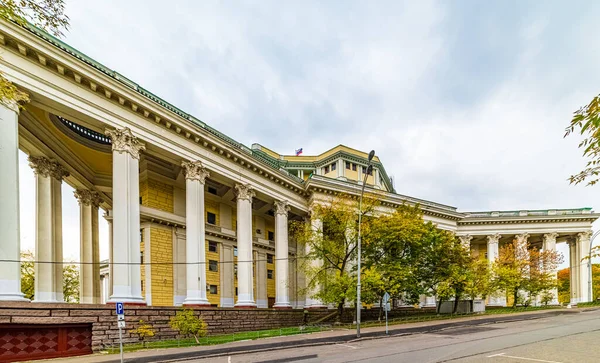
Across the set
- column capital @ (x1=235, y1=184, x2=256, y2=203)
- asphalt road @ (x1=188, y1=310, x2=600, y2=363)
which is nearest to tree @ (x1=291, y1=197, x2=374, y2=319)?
column capital @ (x1=235, y1=184, x2=256, y2=203)

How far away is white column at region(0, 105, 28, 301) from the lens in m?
15.2

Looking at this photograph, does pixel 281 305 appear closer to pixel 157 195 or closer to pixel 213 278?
pixel 213 278

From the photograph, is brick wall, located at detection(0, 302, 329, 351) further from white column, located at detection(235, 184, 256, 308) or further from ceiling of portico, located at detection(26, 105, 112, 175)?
ceiling of portico, located at detection(26, 105, 112, 175)

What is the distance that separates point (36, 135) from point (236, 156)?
1353 centimetres

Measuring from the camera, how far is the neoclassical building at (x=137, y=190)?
56.3ft

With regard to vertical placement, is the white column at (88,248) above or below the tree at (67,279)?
above

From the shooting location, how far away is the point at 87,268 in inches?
1249

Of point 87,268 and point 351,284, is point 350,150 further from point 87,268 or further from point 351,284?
point 87,268

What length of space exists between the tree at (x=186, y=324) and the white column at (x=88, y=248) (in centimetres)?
1515

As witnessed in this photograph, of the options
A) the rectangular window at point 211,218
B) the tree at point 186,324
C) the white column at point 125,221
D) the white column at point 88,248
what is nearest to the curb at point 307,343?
the tree at point 186,324

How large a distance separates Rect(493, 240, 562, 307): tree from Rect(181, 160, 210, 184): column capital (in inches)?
1293

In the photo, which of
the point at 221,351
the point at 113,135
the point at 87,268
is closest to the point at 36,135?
the point at 113,135

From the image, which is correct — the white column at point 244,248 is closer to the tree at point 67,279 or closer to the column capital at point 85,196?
the column capital at point 85,196

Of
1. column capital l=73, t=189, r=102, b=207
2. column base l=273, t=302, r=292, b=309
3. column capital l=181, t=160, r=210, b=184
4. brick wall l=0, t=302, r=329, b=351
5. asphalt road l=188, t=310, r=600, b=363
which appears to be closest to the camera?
asphalt road l=188, t=310, r=600, b=363
